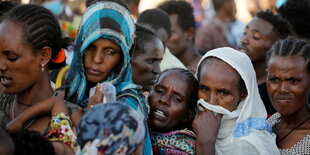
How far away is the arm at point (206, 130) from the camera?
4285 millimetres

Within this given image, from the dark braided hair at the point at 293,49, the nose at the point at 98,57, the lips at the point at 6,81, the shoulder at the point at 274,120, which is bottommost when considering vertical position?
the shoulder at the point at 274,120

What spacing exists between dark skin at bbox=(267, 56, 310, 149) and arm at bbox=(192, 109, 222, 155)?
2.39 feet

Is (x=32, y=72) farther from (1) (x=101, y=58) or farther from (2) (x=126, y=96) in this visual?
(2) (x=126, y=96)

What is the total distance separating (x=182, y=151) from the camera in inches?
172

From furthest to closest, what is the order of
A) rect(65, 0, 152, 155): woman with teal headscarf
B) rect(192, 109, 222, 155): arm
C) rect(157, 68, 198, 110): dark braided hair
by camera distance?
1. rect(157, 68, 198, 110): dark braided hair
2. rect(192, 109, 222, 155): arm
3. rect(65, 0, 152, 155): woman with teal headscarf

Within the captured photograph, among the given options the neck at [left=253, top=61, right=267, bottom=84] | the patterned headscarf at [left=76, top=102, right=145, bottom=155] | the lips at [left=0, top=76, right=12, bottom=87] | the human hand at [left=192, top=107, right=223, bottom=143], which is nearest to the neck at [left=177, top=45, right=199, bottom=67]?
the neck at [left=253, top=61, right=267, bottom=84]

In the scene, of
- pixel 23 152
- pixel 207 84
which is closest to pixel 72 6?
pixel 207 84

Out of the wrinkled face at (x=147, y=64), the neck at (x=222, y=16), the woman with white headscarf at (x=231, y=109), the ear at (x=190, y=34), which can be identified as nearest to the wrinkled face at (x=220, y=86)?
the woman with white headscarf at (x=231, y=109)

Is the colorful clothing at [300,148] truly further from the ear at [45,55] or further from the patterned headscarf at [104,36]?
the ear at [45,55]

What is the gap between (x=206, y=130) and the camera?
14.3 ft

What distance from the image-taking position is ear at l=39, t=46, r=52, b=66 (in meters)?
3.99

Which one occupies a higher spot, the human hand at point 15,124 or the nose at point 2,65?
the nose at point 2,65

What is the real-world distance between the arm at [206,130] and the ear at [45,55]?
113 centimetres

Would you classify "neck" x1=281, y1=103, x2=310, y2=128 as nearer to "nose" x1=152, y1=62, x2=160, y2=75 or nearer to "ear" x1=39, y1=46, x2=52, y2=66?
"nose" x1=152, y1=62, x2=160, y2=75
